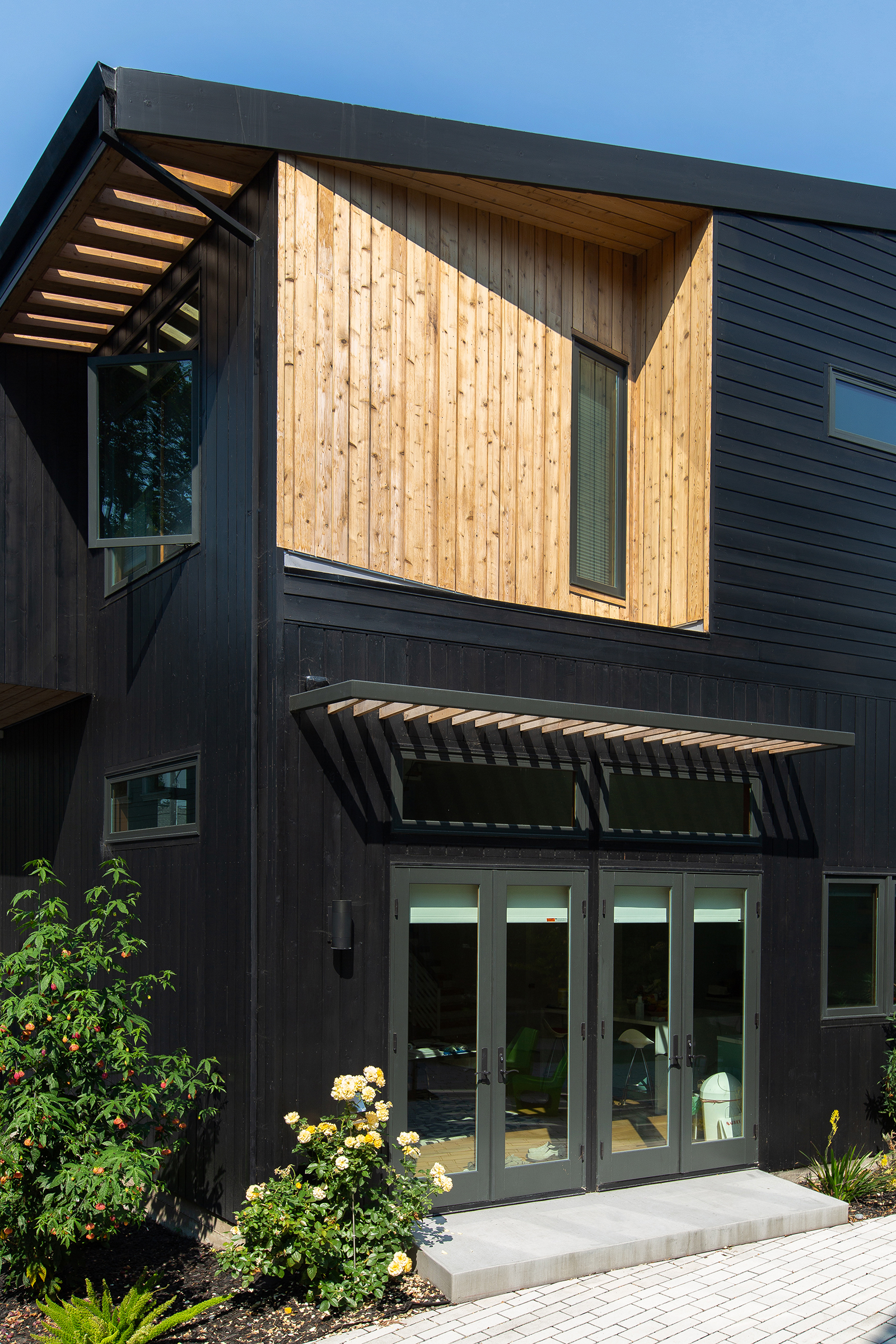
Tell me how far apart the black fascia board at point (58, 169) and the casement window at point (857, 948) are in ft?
24.3

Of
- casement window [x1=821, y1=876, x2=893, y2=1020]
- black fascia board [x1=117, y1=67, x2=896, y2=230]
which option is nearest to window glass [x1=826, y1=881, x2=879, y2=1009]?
casement window [x1=821, y1=876, x2=893, y2=1020]

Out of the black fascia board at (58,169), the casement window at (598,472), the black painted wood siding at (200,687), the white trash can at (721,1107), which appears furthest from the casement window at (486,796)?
the black fascia board at (58,169)

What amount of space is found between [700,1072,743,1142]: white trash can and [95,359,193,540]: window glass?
17.6 ft

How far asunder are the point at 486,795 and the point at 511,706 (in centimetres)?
94

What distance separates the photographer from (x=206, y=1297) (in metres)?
5.50

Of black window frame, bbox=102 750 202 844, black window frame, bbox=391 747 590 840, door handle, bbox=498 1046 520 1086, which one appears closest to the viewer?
black window frame, bbox=391 747 590 840

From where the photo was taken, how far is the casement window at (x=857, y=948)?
8469mm

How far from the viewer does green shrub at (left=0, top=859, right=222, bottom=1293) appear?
16.9ft

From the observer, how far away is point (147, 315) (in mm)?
8352

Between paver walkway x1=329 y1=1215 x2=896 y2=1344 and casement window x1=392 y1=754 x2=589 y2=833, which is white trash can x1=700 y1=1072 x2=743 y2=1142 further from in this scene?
casement window x1=392 y1=754 x2=589 y2=833

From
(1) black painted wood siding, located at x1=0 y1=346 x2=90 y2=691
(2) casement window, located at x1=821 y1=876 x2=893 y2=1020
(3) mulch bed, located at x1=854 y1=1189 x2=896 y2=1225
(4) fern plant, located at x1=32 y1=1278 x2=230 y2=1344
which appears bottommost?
(3) mulch bed, located at x1=854 y1=1189 x2=896 y2=1225

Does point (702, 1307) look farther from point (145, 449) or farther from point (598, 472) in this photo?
point (145, 449)

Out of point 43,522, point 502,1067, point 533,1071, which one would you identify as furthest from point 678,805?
point 43,522

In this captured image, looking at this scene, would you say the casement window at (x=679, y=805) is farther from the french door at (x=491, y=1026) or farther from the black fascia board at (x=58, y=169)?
the black fascia board at (x=58, y=169)
